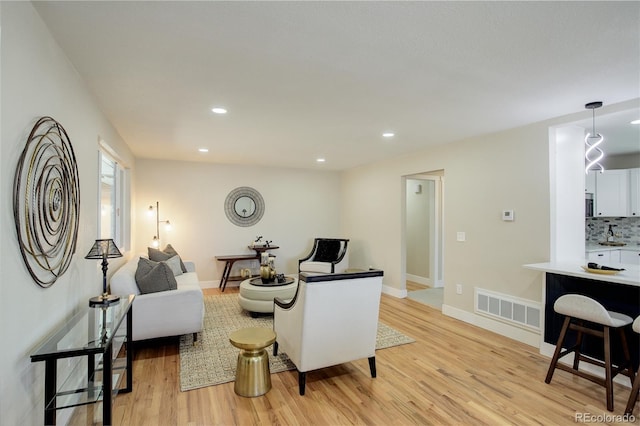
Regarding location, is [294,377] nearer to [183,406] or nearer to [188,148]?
[183,406]

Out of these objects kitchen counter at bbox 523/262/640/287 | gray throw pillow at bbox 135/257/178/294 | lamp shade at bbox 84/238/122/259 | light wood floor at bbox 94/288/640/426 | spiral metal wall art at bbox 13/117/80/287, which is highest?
spiral metal wall art at bbox 13/117/80/287

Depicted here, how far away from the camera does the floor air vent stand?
365 centimetres

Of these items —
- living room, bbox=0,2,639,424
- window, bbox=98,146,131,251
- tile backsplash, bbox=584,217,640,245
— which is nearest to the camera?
living room, bbox=0,2,639,424

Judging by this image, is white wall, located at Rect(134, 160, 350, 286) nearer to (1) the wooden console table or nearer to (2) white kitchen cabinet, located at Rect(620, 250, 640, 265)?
(1) the wooden console table

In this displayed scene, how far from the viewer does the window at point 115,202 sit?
387cm

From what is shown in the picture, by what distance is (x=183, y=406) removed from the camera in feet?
8.08

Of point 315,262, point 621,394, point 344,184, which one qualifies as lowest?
point 621,394

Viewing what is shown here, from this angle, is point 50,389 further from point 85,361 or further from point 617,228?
point 617,228

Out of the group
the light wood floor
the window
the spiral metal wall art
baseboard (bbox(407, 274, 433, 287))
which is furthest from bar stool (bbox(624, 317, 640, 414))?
the window

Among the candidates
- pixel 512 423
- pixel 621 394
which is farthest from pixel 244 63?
pixel 621 394

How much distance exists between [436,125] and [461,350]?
2.51m

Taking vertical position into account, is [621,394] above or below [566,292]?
below

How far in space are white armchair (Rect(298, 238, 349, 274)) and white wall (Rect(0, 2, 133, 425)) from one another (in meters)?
4.40

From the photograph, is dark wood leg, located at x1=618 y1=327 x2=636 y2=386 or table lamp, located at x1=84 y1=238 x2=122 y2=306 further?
dark wood leg, located at x1=618 y1=327 x2=636 y2=386
